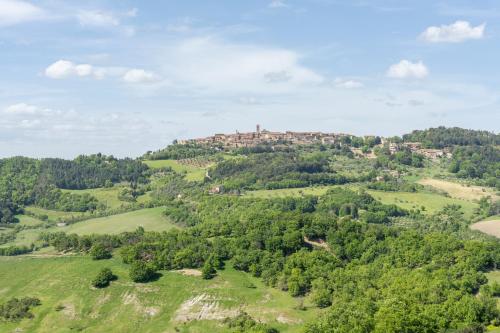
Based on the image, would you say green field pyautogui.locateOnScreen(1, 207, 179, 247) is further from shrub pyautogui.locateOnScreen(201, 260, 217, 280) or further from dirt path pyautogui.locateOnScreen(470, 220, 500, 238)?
dirt path pyautogui.locateOnScreen(470, 220, 500, 238)

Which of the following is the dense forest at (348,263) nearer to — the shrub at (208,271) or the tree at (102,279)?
the shrub at (208,271)

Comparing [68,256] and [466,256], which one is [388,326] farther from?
[68,256]

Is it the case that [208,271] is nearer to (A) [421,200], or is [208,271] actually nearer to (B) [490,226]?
(B) [490,226]

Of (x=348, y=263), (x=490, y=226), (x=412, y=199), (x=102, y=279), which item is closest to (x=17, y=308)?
(x=102, y=279)

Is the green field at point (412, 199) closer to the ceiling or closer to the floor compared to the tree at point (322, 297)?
→ closer to the ceiling

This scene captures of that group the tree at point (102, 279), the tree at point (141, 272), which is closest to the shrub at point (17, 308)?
the tree at point (102, 279)

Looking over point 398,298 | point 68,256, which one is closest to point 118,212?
point 68,256

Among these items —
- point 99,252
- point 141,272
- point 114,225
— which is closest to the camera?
point 141,272
